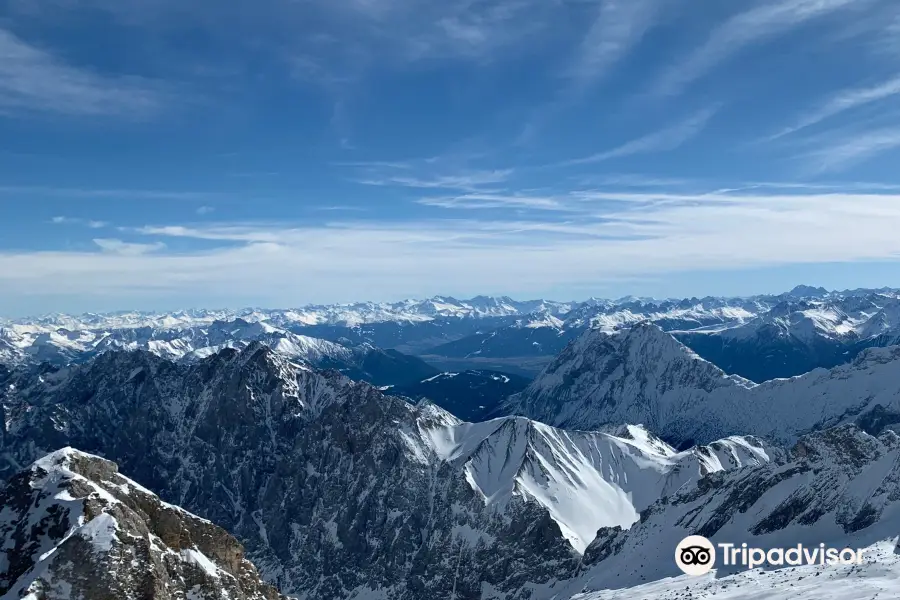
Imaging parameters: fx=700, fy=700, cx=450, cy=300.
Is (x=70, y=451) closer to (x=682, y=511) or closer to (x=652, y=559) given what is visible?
(x=652, y=559)

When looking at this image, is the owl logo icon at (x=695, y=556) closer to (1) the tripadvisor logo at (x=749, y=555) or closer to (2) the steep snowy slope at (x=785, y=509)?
(1) the tripadvisor logo at (x=749, y=555)

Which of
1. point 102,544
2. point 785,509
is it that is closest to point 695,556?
point 785,509

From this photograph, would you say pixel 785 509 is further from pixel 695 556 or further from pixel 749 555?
pixel 695 556

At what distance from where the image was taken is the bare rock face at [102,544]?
7238cm

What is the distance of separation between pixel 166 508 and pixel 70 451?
16338 millimetres

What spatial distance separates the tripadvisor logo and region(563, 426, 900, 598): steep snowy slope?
306cm

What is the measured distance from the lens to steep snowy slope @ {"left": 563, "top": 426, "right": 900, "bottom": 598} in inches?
5123

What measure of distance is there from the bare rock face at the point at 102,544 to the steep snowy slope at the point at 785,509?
82.2m

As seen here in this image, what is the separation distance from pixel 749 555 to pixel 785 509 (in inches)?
825

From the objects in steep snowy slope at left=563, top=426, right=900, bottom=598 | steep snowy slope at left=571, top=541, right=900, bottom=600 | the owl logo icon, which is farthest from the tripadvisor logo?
steep snowy slope at left=571, top=541, right=900, bottom=600

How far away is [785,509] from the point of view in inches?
5906

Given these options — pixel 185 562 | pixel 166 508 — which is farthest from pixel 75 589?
pixel 166 508

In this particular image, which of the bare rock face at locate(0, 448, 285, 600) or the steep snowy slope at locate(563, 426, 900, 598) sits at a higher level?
the bare rock face at locate(0, 448, 285, 600)

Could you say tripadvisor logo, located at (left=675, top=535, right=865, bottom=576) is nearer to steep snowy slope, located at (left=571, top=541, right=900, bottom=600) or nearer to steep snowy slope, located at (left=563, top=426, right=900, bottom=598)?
steep snowy slope, located at (left=563, top=426, right=900, bottom=598)
